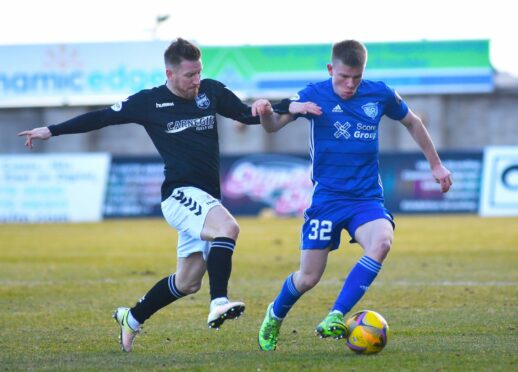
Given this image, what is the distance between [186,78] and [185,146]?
52 centimetres

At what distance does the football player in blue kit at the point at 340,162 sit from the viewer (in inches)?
316

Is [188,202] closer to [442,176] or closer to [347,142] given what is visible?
[347,142]

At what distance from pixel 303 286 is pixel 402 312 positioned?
2.99 meters

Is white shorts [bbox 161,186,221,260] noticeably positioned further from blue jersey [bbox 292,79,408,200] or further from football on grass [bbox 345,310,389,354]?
football on grass [bbox 345,310,389,354]

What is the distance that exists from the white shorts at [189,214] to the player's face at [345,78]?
1.26 meters

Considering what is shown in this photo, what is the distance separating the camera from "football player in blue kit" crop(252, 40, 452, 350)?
26.3 ft

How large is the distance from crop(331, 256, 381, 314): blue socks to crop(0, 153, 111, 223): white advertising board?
85.9 feet

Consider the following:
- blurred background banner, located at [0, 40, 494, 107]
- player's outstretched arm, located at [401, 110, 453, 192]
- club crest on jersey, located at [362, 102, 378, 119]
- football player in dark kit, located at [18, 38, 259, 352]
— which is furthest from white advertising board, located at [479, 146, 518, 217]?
football player in dark kit, located at [18, 38, 259, 352]

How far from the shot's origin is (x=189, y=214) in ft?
26.7

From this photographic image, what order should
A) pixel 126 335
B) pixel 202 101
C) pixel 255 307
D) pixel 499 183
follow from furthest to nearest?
pixel 499 183, pixel 255 307, pixel 126 335, pixel 202 101

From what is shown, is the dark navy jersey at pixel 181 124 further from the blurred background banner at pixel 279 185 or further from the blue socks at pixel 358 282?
the blurred background banner at pixel 279 185

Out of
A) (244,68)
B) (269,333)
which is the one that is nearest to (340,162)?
(269,333)

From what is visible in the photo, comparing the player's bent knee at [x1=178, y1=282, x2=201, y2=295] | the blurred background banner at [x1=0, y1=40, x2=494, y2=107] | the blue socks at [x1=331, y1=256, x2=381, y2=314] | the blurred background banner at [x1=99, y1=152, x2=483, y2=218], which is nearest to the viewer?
the blue socks at [x1=331, y1=256, x2=381, y2=314]

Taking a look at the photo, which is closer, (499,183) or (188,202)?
(188,202)
